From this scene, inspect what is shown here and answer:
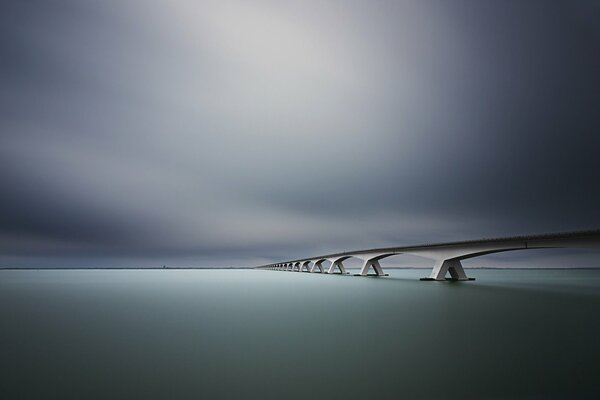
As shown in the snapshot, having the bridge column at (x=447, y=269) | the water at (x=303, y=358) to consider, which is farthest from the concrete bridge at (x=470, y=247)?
the water at (x=303, y=358)

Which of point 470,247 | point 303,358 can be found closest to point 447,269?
point 470,247

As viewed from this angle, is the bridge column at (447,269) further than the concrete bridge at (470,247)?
Yes

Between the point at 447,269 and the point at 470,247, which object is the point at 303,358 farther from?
the point at 447,269

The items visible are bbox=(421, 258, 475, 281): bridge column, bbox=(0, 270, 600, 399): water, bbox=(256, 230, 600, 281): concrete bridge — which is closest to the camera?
bbox=(0, 270, 600, 399): water

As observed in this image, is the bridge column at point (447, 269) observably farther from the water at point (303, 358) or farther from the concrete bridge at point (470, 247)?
the water at point (303, 358)

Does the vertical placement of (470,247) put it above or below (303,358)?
above

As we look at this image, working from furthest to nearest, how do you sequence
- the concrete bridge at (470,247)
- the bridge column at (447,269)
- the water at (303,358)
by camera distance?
the bridge column at (447,269) → the concrete bridge at (470,247) → the water at (303,358)

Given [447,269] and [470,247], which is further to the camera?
[447,269]

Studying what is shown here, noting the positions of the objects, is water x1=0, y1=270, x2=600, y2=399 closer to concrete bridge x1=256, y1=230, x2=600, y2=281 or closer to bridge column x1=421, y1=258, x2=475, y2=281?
concrete bridge x1=256, y1=230, x2=600, y2=281

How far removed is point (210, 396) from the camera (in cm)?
491

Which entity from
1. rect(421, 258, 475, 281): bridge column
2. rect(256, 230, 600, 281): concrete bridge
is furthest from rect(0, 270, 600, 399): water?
rect(421, 258, 475, 281): bridge column

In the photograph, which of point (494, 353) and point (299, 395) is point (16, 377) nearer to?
point (299, 395)

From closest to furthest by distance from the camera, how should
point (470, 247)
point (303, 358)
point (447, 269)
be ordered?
1. point (303, 358)
2. point (470, 247)
3. point (447, 269)

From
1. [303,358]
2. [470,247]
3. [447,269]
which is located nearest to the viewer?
[303,358]
